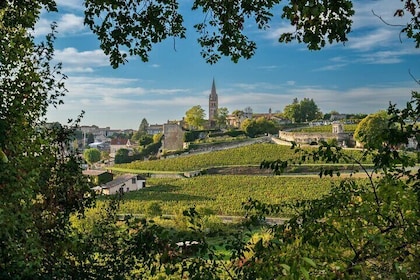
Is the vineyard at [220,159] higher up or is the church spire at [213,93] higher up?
the church spire at [213,93]

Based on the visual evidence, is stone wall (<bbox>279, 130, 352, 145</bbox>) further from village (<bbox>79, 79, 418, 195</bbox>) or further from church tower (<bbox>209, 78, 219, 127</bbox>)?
church tower (<bbox>209, 78, 219, 127</bbox>)

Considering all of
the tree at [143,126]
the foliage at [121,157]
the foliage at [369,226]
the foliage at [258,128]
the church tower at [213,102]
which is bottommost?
the foliage at [121,157]

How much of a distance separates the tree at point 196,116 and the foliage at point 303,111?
1662cm

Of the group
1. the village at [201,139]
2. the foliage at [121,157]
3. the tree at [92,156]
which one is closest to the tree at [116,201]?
the village at [201,139]

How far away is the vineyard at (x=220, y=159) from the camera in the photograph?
4462 cm

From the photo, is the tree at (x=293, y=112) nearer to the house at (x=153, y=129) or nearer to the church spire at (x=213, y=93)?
the church spire at (x=213, y=93)

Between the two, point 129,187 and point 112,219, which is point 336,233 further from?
point 129,187

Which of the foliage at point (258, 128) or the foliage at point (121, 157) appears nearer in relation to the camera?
the foliage at point (121, 157)

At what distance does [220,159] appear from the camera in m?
46.3

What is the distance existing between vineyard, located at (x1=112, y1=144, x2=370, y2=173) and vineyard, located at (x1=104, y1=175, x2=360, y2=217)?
6.85 metres

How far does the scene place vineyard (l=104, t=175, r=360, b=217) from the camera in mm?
28141

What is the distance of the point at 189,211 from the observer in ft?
11.8

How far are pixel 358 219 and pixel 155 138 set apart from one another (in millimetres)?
64651

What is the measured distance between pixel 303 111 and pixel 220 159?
3374 cm
